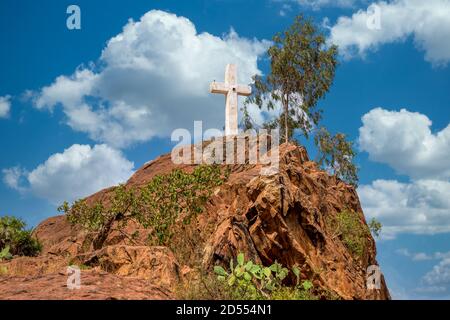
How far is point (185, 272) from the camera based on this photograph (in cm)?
1505

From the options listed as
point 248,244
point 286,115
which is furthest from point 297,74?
point 248,244

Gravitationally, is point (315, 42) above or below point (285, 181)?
above

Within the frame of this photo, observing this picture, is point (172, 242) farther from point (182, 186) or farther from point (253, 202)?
point (253, 202)

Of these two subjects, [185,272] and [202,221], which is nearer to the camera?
[185,272]

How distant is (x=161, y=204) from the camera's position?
20.8m

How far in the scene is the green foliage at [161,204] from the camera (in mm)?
20391

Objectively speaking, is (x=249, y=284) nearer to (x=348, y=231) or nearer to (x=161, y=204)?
(x=161, y=204)

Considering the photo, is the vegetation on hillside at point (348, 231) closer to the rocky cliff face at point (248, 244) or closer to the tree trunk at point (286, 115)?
the rocky cliff face at point (248, 244)

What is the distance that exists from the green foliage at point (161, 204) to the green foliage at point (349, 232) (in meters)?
5.43

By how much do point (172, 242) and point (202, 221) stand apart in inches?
71.6
